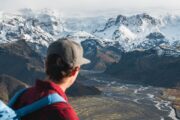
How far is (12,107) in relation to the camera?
9.72 metres

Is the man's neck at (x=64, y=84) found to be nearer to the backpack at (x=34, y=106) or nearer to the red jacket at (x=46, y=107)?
the red jacket at (x=46, y=107)

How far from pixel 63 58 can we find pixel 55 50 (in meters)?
0.24

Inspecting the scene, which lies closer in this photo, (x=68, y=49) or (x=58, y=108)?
(x=58, y=108)

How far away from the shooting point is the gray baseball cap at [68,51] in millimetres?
9578

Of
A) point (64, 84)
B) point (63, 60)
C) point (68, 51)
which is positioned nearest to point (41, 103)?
point (64, 84)

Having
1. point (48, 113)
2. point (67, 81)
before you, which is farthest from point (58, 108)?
point (67, 81)

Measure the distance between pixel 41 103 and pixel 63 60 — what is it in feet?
2.94

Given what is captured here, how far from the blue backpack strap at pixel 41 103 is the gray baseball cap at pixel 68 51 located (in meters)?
0.72

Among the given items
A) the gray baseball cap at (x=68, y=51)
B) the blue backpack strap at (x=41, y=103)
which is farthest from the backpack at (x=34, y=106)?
the gray baseball cap at (x=68, y=51)

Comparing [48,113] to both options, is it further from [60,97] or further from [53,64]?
[53,64]

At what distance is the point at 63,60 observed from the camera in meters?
9.54

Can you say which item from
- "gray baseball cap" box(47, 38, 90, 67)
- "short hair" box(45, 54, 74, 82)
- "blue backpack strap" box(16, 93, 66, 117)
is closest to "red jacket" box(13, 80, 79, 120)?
"blue backpack strap" box(16, 93, 66, 117)

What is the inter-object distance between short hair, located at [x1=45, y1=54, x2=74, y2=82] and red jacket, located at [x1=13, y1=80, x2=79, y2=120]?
0.61 ft

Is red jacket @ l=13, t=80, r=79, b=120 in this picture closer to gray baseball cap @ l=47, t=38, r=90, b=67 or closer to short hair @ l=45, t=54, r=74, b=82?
short hair @ l=45, t=54, r=74, b=82
